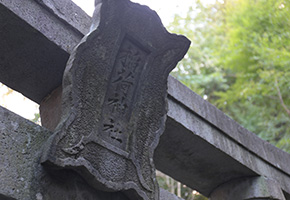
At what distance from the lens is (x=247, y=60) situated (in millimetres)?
9430

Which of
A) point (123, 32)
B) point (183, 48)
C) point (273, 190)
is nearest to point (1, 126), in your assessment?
point (123, 32)

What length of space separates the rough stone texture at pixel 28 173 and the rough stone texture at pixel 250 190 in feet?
7.10

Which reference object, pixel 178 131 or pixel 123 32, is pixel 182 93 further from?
pixel 123 32

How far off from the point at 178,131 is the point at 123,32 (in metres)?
1.29

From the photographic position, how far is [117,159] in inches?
97.2

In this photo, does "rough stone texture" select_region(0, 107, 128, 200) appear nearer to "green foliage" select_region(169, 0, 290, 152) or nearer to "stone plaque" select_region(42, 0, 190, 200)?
"stone plaque" select_region(42, 0, 190, 200)

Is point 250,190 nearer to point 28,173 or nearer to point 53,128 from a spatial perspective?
point 53,128

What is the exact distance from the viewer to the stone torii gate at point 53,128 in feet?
7.37

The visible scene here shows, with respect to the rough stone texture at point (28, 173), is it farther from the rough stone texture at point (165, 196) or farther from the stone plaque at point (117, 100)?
the rough stone texture at point (165, 196)

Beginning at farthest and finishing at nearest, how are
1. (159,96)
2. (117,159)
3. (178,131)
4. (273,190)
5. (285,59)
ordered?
(285,59) → (273,190) → (178,131) → (159,96) → (117,159)

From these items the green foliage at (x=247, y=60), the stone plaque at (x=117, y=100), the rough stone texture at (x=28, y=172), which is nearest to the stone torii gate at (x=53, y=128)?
the rough stone texture at (x=28, y=172)

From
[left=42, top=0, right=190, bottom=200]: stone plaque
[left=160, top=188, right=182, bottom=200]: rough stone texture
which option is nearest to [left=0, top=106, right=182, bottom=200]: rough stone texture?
[left=42, top=0, right=190, bottom=200]: stone plaque

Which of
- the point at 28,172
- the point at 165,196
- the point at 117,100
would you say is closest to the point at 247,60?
the point at 165,196

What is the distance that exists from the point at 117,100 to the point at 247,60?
24.3ft
